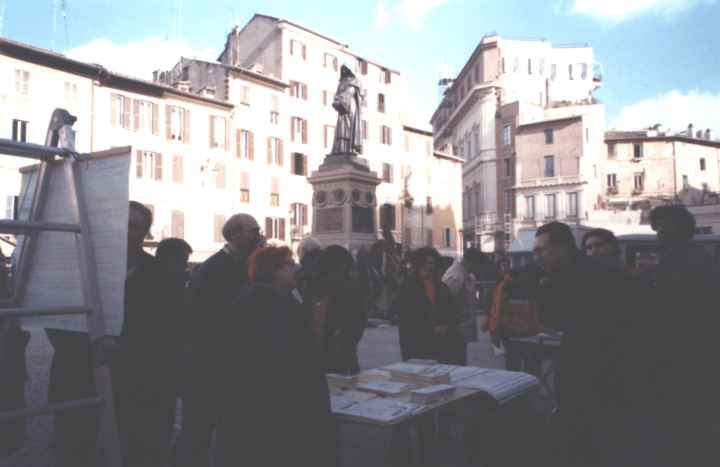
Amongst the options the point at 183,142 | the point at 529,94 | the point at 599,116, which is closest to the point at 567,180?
the point at 599,116

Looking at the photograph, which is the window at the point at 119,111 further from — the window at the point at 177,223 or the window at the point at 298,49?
the window at the point at 298,49

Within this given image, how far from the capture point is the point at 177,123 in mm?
32531

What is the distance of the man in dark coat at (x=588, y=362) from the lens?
112 inches

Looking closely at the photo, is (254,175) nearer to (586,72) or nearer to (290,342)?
(290,342)

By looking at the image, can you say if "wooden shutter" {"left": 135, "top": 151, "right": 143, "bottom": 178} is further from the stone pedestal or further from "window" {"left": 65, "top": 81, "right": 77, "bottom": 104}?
the stone pedestal

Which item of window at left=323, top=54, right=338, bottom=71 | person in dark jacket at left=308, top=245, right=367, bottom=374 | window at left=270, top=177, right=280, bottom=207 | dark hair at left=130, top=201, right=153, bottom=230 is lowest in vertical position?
person in dark jacket at left=308, top=245, right=367, bottom=374

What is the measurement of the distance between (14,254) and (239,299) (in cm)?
156

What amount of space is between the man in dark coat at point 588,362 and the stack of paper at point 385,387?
85 cm

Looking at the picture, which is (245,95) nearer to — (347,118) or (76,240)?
(347,118)

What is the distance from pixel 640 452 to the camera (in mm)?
2807

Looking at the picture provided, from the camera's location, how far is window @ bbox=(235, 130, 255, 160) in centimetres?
3506

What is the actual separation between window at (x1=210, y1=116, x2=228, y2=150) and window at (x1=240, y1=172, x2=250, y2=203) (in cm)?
185

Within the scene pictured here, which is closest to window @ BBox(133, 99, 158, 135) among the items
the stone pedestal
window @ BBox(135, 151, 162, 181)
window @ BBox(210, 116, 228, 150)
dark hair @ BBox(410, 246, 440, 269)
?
window @ BBox(135, 151, 162, 181)

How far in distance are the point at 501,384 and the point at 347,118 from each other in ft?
37.9
